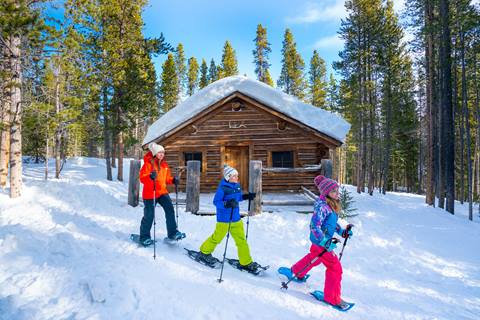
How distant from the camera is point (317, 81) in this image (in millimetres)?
35719

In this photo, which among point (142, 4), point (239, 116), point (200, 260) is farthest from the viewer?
point (142, 4)

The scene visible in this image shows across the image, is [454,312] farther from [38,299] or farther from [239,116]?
[239,116]

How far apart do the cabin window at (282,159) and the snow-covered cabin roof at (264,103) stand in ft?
6.52

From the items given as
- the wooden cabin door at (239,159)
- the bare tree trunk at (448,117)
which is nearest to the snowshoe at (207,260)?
the wooden cabin door at (239,159)

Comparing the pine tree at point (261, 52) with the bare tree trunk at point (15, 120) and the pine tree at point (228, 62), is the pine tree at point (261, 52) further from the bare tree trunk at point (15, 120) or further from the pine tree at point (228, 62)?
the bare tree trunk at point (15, 120)

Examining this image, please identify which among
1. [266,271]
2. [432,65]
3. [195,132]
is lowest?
[266,271]

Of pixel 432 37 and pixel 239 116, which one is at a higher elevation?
pixel 432 37

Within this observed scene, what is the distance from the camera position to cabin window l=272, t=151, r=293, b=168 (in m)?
13.6

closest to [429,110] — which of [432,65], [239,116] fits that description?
[432,65]

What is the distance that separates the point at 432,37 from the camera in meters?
15.6

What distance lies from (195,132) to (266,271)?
Answer: 9871mm

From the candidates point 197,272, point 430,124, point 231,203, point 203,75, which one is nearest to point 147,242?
point 197,272

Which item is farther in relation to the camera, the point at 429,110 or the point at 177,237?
the point at 429,110

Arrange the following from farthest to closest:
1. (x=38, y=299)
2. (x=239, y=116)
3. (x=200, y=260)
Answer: (x=239, y=116)
(x=200, y=260)
(x=38, y=299)
